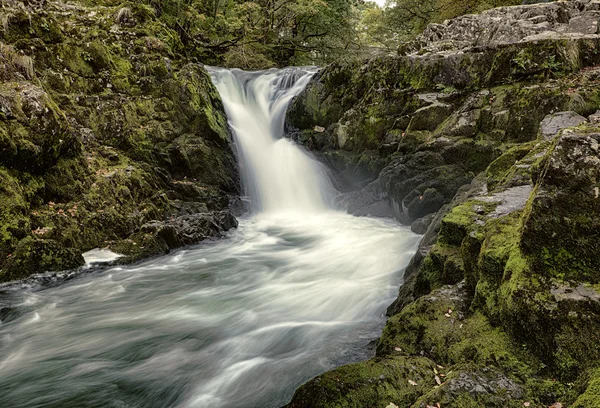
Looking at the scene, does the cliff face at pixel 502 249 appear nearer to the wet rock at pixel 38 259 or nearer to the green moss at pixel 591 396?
the green moss at pixel 591 396

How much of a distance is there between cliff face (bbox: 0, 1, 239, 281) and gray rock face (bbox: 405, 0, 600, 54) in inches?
332

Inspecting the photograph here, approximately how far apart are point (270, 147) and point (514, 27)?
8718mm

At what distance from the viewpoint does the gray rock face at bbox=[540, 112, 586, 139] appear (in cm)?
619

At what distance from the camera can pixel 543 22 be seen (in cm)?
1143

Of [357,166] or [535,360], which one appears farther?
[357,166]

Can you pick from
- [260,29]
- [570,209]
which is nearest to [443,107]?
[570,209]

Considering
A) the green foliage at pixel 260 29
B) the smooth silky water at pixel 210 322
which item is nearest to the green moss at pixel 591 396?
the smooth silky water at pixel 210 322

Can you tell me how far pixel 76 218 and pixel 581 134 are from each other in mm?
8217

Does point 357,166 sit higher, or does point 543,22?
point 543,22

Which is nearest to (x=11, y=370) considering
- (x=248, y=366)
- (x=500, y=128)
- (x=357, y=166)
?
(x=248, y=366)

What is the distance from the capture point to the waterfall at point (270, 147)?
1253 cm

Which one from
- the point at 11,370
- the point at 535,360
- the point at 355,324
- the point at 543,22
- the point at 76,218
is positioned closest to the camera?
the point at 535,360

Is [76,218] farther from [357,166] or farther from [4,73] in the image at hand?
[357,166]

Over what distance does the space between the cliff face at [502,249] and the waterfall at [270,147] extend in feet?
10.5
